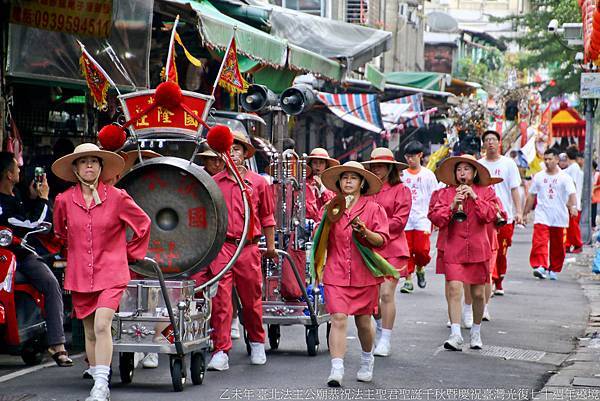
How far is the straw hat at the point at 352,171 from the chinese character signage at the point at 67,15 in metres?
3.89

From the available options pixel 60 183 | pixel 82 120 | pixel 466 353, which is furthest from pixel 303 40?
pixel 466 353

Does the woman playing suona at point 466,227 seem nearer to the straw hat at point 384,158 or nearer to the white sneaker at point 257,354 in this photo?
the straw hat at point 384,158

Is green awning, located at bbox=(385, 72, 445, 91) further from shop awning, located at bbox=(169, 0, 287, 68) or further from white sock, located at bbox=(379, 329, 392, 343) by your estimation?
white sock, located at bbox=(379, 329, 392, 343)

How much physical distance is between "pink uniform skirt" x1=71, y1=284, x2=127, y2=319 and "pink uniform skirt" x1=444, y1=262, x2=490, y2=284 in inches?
158

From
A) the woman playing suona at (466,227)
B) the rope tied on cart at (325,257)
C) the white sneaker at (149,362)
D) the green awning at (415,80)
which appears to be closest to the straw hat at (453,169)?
the woman playing suona at (466,227)

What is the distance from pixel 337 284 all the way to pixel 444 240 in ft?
8.49

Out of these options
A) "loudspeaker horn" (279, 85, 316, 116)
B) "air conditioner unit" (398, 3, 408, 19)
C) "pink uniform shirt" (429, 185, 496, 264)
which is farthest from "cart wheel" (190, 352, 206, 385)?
"air conditioner unit" (398, 3, 408, 19)

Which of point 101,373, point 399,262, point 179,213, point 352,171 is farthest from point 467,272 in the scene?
point 101,373

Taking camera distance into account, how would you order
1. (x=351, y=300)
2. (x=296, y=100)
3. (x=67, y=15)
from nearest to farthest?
(x=351, y=300)
(x=67, y=15)
(x=296, y=100)

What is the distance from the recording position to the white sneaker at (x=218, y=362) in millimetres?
10312

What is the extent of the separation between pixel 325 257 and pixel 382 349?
1675 mm

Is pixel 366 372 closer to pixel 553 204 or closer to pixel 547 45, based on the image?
pixel 553 204

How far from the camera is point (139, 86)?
13953 millimetres

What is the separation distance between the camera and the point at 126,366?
379 inches
